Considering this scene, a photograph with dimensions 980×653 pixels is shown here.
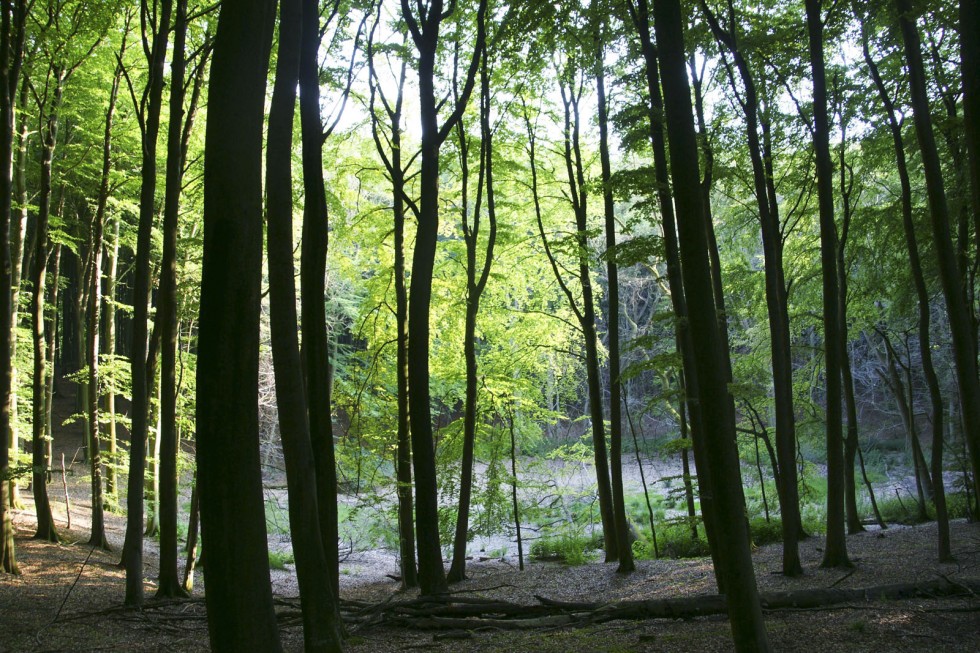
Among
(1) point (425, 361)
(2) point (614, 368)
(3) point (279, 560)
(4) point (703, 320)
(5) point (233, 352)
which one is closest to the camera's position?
(5) point (233, 352)

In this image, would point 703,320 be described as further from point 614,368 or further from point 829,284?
point 614,368

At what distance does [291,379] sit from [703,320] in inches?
137

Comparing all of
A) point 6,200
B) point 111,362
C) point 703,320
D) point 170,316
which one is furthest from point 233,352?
point 111,362

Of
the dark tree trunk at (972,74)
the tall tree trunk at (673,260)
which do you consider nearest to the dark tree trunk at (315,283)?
the tall tree trunk at (673,260)

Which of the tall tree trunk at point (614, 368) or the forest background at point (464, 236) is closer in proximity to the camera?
the forest background at point (464, 236)

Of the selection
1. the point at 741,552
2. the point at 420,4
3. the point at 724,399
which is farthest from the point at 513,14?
the point at 741,552

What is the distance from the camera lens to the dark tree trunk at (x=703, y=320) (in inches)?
197

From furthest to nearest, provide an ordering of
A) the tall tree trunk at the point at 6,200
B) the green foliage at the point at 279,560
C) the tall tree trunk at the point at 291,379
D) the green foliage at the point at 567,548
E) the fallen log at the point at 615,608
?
1. the green foliage at the point at 279,560
2. the green foliage at the point at 567,548
3. the tall tree trunk at the point at 6,200
4. the fallen log at the point at 615,608
5. the tall tree trunk at the point at 291,379

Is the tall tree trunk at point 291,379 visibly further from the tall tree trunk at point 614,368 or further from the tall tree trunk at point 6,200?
the tall tree trunk at point 614,368

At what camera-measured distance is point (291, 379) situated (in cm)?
596

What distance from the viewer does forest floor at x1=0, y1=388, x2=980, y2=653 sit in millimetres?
6156

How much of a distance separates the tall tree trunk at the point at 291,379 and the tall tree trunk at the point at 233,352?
1.57 meters

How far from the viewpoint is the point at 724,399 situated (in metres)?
5.11

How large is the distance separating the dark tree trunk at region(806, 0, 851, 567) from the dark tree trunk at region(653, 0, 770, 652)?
15.7ft
